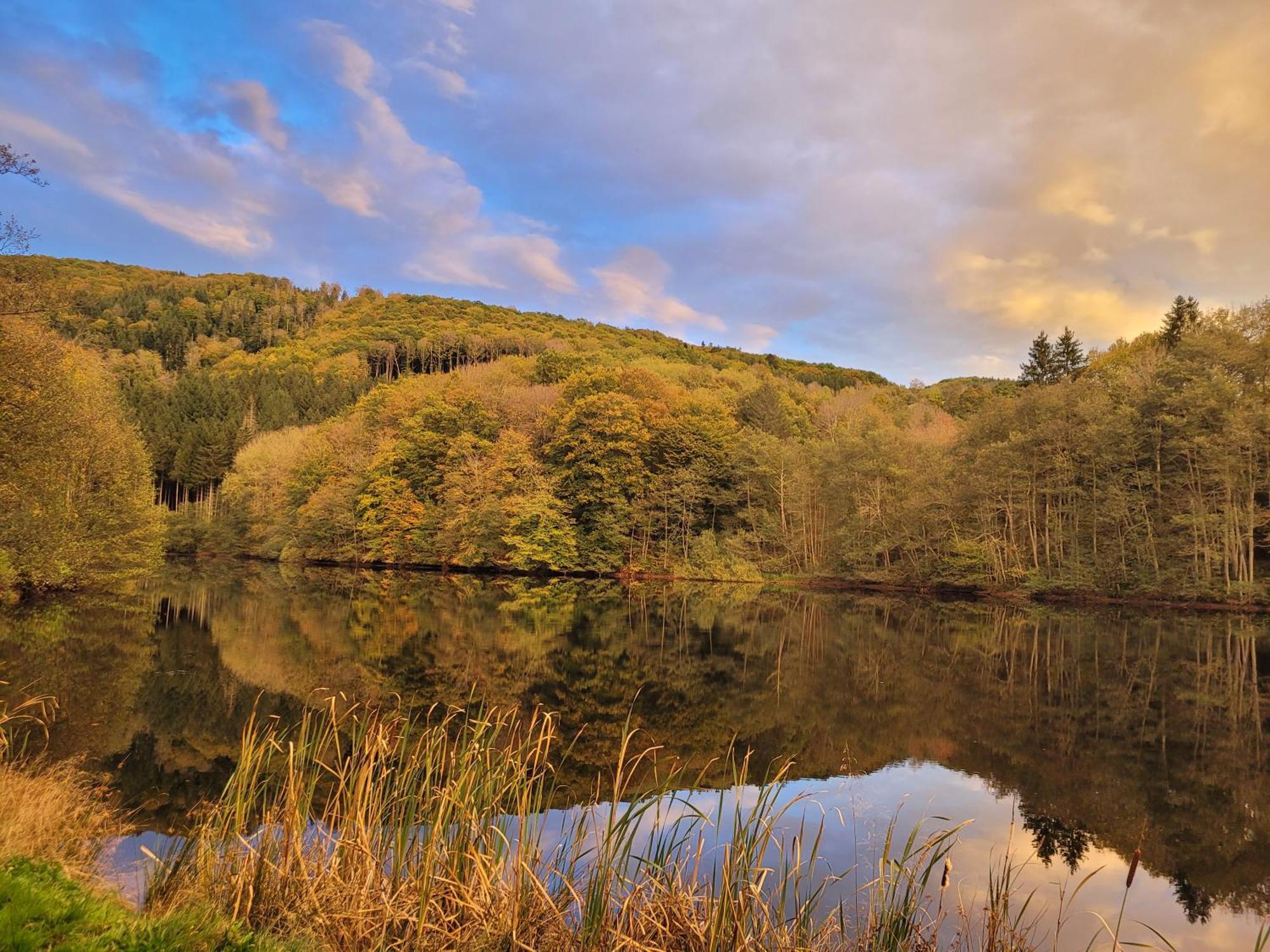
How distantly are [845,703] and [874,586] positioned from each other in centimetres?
3391

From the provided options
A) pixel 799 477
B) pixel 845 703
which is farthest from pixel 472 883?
pixel 799 477

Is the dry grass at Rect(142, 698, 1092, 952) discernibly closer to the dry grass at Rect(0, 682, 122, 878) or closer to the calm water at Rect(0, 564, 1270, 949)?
the calm water at Rect(0, 564, 1270, 949)

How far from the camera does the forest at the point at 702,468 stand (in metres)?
32.8

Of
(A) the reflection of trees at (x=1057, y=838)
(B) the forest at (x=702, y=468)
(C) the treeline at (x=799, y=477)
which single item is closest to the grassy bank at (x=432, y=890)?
(A) the reflection of trees at (x=1057, y=838)

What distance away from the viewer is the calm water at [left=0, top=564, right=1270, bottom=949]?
8.52 metres

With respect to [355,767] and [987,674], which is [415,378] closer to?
[987,674]

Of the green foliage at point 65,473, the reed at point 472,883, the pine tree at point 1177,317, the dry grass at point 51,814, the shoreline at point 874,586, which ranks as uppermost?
the pine tree at point 1177,317

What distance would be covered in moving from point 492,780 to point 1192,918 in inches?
269

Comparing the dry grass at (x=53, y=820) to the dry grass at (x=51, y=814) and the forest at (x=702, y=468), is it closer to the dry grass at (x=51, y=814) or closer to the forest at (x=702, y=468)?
the dry grass at (x=51, y=814)

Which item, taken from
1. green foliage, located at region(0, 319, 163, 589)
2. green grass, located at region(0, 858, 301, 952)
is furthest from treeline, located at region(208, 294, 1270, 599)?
green grass, located at region(0, 858, 301, 952)

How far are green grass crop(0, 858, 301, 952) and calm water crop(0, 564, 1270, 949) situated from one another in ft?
10.1

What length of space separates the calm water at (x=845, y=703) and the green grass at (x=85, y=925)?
3.08m

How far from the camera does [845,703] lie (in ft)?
50.6

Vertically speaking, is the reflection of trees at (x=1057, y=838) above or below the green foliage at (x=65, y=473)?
below
